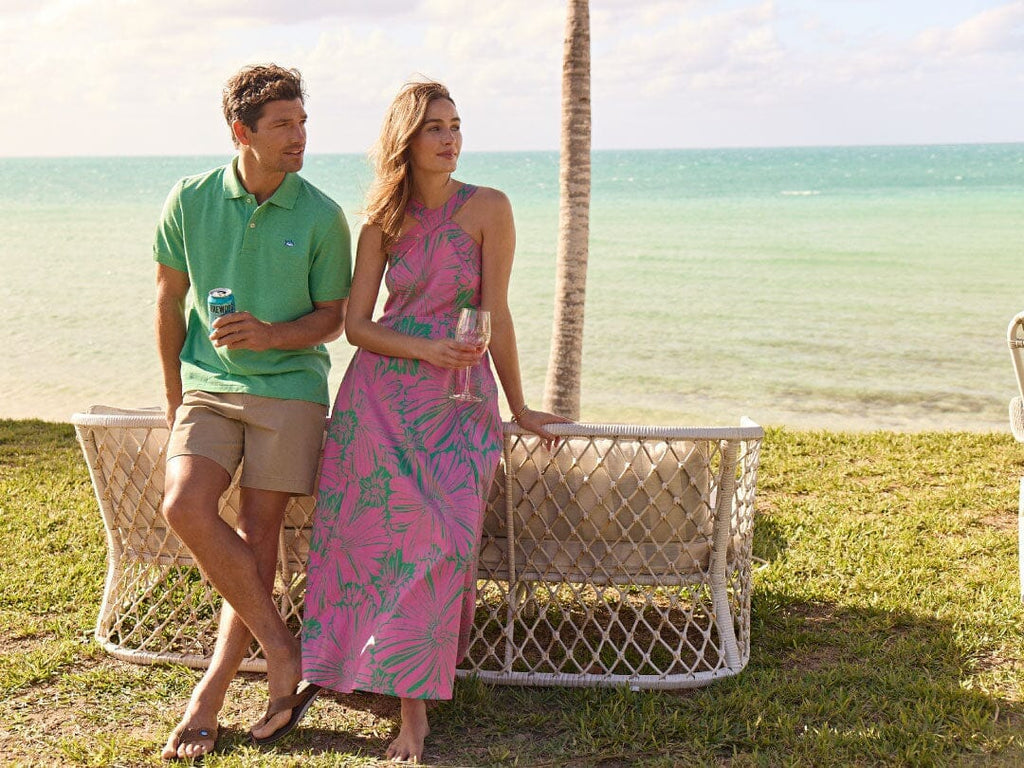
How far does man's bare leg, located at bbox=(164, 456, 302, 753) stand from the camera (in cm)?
337

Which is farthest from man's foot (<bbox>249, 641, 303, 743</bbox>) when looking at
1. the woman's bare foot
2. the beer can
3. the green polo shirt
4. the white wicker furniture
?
the white wicker furniture

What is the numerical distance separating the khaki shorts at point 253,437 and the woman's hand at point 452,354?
495mm

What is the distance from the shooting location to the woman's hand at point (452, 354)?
3236 mm

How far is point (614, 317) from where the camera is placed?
57.0 feet

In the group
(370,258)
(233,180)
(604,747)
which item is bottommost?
(604,747)

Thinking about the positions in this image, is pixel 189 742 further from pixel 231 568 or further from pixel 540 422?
pixel 540 422

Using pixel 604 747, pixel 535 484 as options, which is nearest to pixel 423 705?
pixel 604 747

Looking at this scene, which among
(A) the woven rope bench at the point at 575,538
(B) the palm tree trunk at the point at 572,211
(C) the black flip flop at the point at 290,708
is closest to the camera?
(C) the black flip flop at the point at 290,708

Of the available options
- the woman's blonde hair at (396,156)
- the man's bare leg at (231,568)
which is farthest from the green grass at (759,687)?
the woman's blonde hair at (396,156)

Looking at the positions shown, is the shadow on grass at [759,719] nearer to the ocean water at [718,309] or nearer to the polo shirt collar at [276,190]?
the polo shirt collar at [276,190]

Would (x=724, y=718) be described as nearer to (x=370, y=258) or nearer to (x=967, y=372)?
(x=370, y=258)

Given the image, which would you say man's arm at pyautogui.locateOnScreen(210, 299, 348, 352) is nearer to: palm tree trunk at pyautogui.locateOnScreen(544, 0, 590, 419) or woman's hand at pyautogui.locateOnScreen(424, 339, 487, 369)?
woman's hand at pyautogui.locateOnScreen(424, 339, 487, 369)

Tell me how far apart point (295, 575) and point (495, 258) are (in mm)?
1442

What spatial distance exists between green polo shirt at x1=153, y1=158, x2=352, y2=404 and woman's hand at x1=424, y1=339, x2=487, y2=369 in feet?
1.54
